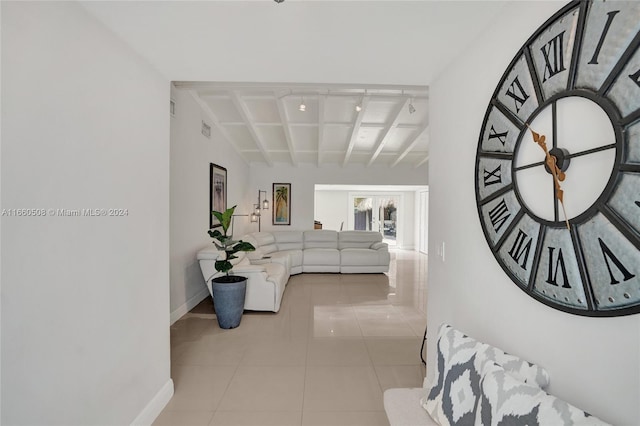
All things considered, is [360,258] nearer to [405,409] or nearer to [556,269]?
[405,409]

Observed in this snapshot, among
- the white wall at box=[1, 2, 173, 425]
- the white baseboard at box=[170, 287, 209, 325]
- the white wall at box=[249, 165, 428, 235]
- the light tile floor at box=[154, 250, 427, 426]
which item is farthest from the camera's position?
the white wall at box=[249, 165, 428, 235]

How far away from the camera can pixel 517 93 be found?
123 centimetres

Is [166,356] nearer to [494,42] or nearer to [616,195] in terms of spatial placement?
[616,195]

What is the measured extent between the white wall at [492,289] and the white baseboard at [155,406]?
1948mm

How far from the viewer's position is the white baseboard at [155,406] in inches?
72.7

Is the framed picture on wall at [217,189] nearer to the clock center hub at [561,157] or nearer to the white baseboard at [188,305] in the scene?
the white baseboard at [188,305]

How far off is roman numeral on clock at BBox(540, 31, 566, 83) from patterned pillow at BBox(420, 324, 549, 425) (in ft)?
3.55

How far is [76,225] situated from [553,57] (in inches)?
82.1

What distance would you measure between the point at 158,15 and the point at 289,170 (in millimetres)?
6871

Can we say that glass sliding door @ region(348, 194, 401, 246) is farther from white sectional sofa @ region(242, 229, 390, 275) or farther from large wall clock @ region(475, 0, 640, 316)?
large wall clock @ region(475, 0, 640, 316)

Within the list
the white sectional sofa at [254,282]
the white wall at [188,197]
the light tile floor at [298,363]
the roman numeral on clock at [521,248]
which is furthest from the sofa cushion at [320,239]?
the roman numeral on clock at [521,248]

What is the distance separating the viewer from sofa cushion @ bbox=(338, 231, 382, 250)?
7.17m

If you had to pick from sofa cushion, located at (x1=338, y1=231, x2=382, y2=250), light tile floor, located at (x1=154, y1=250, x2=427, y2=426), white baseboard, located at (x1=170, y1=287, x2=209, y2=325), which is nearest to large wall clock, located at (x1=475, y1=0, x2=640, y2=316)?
light tile floor, located at (x1=154, y1=250, x2=427, y2=426)

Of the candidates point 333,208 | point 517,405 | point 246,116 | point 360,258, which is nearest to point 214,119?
point 246,116
